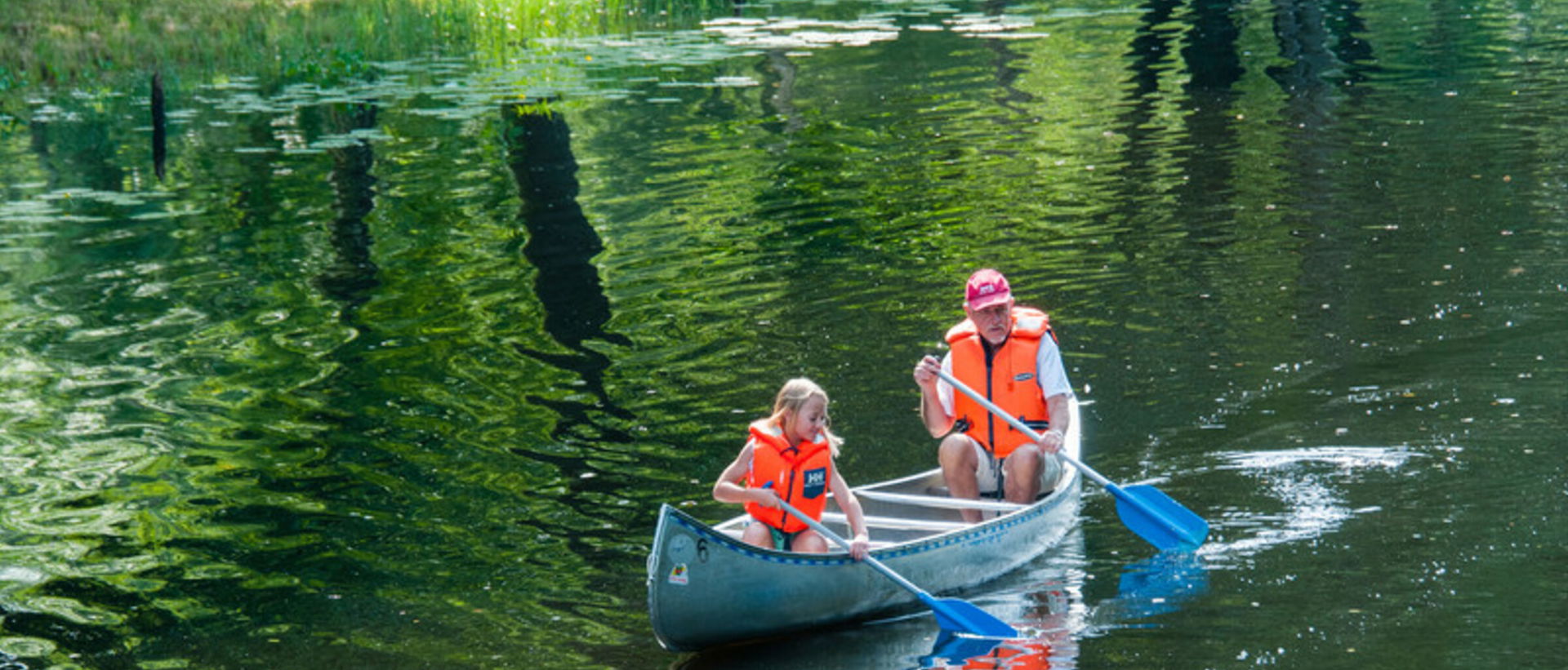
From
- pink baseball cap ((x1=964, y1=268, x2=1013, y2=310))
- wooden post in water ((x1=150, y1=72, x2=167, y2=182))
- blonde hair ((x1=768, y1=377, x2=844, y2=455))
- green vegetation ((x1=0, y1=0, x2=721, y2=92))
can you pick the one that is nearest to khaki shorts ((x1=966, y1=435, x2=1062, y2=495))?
pink baseball cap ((x1=964, y1=268, x2=1013, y2=310))

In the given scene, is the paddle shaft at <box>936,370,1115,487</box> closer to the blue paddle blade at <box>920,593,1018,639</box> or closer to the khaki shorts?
the khaki shorts

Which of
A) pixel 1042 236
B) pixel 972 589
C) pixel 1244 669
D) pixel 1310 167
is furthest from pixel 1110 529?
pixel 1310 167

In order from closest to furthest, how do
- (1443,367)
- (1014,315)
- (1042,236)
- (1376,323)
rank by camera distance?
(1014,315) < (1443,367) < (1376,323) < (1042,236)

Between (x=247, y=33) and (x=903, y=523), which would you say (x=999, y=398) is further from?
(x=247, y=33)

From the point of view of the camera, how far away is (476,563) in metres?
9.35

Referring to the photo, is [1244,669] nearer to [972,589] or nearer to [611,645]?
[972,589]

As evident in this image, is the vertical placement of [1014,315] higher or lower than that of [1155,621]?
higher

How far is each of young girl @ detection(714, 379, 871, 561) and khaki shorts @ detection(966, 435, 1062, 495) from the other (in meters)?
1.45

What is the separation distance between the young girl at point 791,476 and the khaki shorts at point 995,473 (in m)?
1.45

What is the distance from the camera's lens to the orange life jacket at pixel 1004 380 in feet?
31.2

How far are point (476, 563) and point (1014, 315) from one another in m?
3.26

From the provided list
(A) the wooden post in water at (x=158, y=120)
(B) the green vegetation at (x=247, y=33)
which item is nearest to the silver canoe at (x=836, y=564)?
(A) the wooden post in water at (x=158, y=120)

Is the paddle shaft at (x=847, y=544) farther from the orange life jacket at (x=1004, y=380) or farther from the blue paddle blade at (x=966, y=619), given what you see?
the orange life jacket at (x=1004, y=380)

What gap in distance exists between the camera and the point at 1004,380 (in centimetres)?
955
